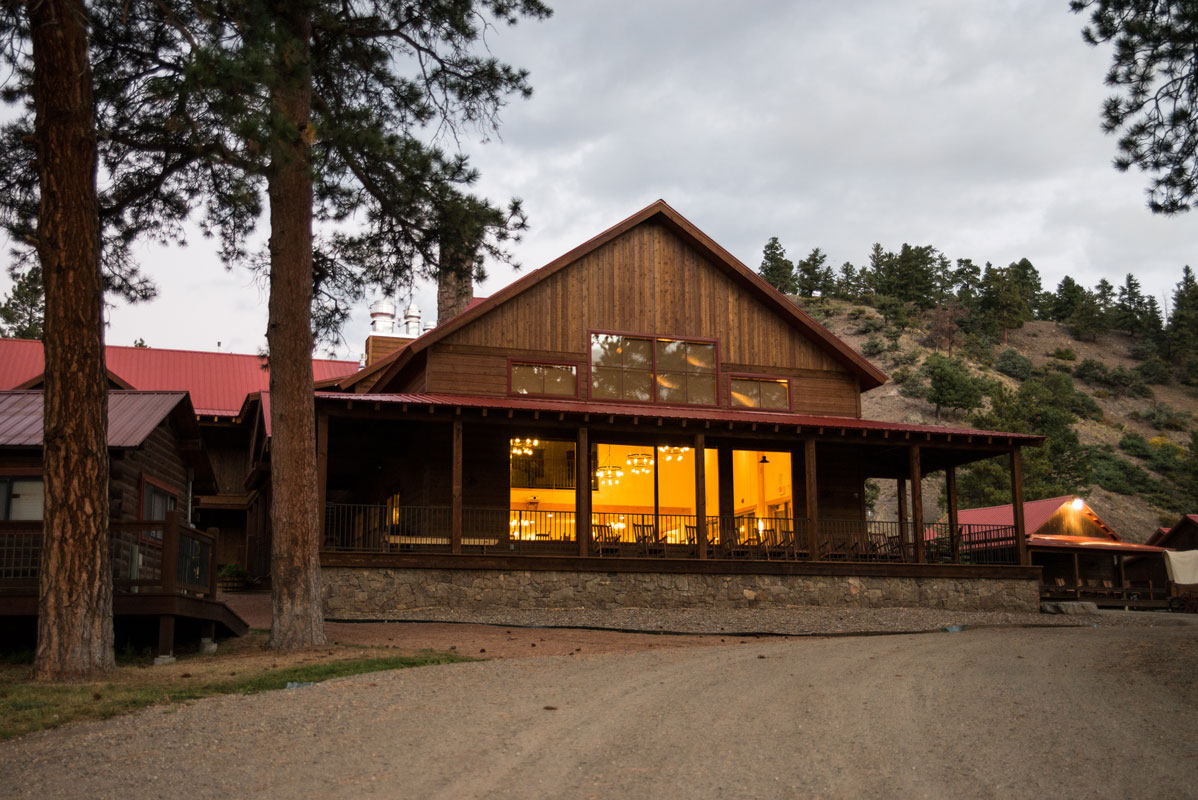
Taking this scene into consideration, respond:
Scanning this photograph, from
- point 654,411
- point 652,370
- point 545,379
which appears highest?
point 652,370

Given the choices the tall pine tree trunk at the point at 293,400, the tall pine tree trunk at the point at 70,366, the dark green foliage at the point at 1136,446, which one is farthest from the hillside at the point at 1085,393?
the tall pine tree trunk at the point at 70,366

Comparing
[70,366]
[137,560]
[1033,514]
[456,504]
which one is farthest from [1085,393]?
[70,366]

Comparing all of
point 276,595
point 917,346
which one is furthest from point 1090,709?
point 917,346

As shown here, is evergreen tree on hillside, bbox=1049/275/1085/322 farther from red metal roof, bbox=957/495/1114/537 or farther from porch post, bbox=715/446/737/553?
porch post, bbox=715/446/737/553

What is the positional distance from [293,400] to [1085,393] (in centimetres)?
8584

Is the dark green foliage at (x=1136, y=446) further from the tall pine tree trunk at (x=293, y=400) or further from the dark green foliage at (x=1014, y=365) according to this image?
the tall pine tree trunk at (x=293, y=400)

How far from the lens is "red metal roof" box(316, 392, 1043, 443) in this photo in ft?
65.1

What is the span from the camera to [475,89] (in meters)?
16.9

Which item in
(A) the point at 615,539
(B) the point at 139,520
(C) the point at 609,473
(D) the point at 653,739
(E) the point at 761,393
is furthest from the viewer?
(C) the point at 609,473

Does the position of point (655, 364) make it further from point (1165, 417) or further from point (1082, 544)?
point (1165, 417)

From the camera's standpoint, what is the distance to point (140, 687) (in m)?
10.3

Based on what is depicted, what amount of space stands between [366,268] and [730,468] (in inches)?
399

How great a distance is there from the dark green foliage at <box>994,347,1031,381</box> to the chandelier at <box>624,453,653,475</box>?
67963 mm

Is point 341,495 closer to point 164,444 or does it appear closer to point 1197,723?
point 164,444
